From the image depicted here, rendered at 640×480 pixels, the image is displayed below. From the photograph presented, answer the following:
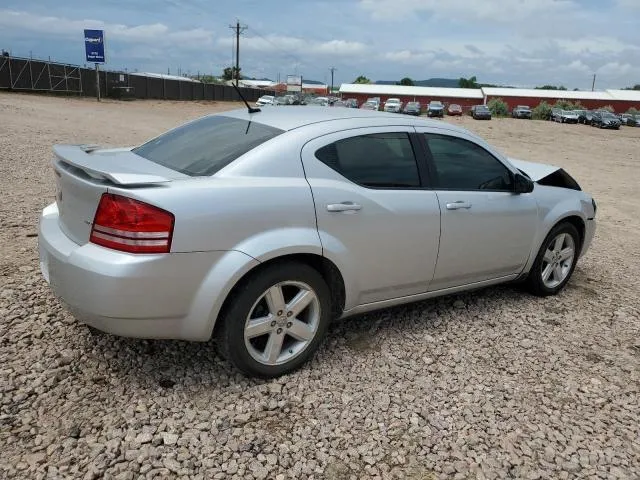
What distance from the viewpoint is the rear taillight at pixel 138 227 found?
2623 millimetres

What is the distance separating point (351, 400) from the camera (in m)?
3.08

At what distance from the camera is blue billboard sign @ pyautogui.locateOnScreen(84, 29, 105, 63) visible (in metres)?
37.6

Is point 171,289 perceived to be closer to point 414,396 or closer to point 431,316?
point 414,396

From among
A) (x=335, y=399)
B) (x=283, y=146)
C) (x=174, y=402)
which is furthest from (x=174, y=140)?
(x=335, y=399)

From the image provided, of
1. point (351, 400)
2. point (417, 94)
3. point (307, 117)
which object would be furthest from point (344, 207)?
point (417, 94)

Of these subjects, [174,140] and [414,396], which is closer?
[414,396]

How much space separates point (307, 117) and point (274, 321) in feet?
4.54

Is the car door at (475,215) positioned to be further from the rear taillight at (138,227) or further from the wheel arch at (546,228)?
the rear taillight at (138,227)

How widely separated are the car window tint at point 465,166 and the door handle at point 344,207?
83 cm

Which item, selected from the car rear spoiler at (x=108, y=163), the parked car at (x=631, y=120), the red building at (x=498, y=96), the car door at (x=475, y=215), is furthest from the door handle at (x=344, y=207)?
the red building at (x=498, y=96)

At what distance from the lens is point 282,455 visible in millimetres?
2607

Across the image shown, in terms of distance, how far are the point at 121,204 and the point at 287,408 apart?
140 centimetres

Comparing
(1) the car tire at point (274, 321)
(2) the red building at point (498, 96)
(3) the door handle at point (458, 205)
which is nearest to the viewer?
(1) the car tire at point (274, 321)

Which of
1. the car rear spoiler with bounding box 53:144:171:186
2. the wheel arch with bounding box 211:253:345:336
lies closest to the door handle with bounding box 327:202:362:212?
the wheel arch with bounding box 211:253:345:336
